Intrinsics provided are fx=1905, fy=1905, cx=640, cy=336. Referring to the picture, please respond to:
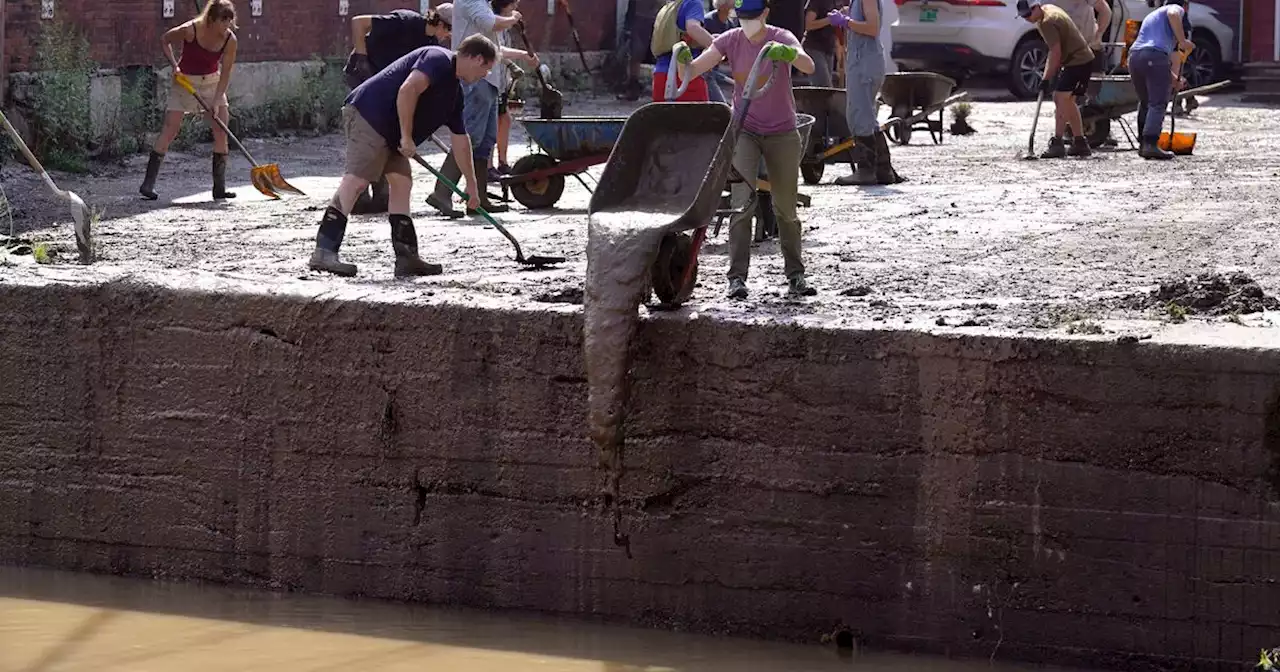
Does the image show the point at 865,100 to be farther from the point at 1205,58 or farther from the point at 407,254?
the point at 1205,58

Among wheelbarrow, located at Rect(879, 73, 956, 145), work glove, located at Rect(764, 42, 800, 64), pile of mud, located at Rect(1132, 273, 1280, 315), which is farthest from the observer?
wheelbarrow, located at Rect(879, 73, 956, 145)

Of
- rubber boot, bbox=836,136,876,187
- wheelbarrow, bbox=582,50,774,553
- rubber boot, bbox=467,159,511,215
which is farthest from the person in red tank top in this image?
wheelbarrow, bbox=582,50,774,553

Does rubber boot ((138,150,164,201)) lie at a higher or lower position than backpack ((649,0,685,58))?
lower

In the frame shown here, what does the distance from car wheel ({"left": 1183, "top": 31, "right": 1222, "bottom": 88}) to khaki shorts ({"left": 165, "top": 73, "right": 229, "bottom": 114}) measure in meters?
14.3

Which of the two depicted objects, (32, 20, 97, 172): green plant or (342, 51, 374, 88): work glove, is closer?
(342, 51, 374, 88): work glove

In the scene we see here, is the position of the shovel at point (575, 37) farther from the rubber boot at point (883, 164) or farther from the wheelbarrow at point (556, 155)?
the wheelbarrow at point (556, 155)

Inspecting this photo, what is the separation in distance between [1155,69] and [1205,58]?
29.3ft

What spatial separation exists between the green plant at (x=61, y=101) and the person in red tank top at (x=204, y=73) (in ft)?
5.28

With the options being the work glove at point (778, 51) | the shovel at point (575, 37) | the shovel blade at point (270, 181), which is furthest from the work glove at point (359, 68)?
the shovel at point (575, 37)

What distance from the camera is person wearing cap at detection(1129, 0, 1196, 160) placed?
1542 centimetres

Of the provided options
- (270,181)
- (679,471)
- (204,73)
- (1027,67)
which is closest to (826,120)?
(270,181)

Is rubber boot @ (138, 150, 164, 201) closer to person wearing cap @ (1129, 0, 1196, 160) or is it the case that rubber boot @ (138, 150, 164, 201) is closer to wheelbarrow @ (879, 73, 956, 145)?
wheelbarrow @ (879, 73, 956, 145)

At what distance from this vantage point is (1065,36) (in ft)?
50.8

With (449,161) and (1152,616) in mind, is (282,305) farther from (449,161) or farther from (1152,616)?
(449,161)
